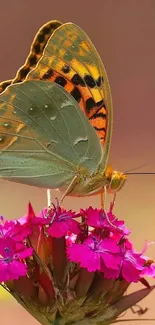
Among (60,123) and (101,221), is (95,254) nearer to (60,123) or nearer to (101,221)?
(101,221)

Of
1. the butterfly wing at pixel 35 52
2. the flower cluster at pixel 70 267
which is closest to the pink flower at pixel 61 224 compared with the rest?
the flower cluster at pixel 70 267

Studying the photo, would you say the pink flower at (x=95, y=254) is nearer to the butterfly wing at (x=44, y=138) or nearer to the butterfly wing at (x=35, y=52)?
the butterfly wing at (x=44, y=138)

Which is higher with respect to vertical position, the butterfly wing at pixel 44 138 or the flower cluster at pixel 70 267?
the butterfly wing at pixel 44 138

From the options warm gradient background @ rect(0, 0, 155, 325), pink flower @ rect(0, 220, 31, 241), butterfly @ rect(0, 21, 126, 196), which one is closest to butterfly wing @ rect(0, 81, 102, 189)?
butterfly @ rect(0, 21, 126, 196)

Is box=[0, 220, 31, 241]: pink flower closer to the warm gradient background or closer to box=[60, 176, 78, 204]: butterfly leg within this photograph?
box=[60, 176, 78, 204]: butterfly leg

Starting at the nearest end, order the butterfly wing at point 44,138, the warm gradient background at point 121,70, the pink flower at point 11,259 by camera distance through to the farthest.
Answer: the pink flower at point 11,259, the butterfly wing at point 44,138, the warm gradient background at point 121,70

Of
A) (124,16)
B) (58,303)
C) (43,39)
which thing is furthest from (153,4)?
(58,303)

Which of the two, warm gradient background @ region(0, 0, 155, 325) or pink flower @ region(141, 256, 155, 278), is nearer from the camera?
pink flower @ region(141, 256, 155, 278)

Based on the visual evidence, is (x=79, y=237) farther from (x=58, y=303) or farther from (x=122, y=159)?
(x=122, y=159)
